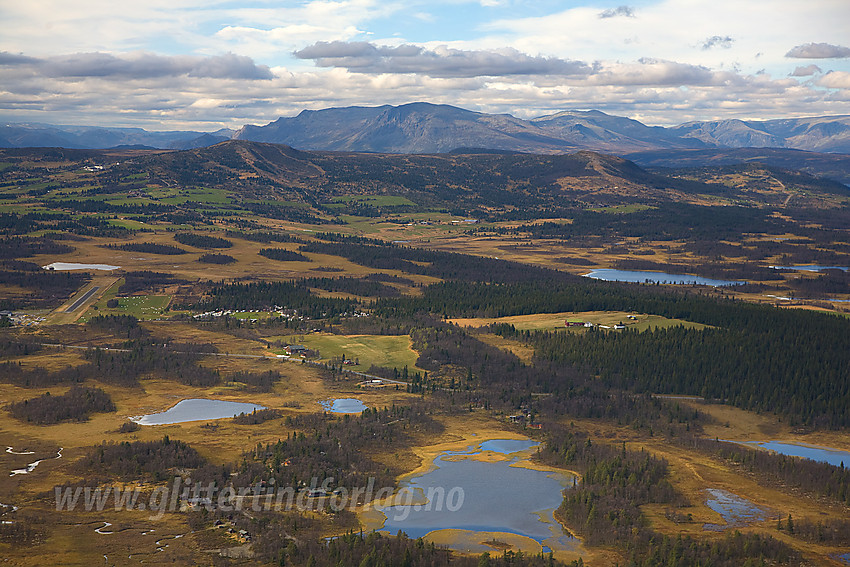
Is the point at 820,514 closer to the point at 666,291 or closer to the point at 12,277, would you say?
the point at 666,291

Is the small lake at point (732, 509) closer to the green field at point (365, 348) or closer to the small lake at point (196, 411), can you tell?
the small lake at point (196, 411)

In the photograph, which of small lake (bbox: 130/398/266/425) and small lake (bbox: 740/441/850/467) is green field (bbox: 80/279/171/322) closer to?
small lake (bbox: 130/398/266/425)

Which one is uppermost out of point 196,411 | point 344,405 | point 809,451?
point 196,411

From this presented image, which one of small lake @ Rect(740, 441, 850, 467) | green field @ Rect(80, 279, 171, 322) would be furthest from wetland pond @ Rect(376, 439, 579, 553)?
green field @ Rect(80, 279, 171, 322)

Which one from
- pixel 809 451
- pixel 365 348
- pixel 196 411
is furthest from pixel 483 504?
pixel 365 348

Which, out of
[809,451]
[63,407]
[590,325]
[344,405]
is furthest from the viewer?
[590,325]

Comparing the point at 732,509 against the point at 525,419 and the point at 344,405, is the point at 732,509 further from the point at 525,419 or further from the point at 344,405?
the point at 344,405

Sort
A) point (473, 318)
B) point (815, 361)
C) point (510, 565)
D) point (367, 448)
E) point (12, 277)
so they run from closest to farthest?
1. point (510, 565)
2. point (367, 448)
3. point (815, 361)
4. point (473, 318)
5. point (12, 277)

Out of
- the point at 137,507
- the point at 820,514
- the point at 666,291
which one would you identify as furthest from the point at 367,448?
the point at 666,291
